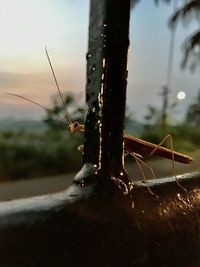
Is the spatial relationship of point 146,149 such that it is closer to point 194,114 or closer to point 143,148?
point 143,148

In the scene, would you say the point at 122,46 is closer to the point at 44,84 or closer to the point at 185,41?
the point at 44,84

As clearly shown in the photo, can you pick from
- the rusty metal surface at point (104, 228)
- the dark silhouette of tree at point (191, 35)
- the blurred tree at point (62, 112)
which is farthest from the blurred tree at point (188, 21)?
the rusty metal surface at point (104, 228)

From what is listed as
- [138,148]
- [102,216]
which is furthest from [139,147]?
[102,216]

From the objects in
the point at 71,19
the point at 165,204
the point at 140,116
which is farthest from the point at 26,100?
the point at 140,116

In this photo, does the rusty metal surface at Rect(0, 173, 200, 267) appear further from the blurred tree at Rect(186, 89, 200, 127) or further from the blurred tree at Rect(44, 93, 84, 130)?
the blurred tree at Rect(186, 89, 200, 127)

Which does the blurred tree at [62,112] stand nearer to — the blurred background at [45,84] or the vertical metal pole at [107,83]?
the blurred background at [45,84]

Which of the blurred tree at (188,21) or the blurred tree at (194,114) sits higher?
the blurred tree at (188,21)
